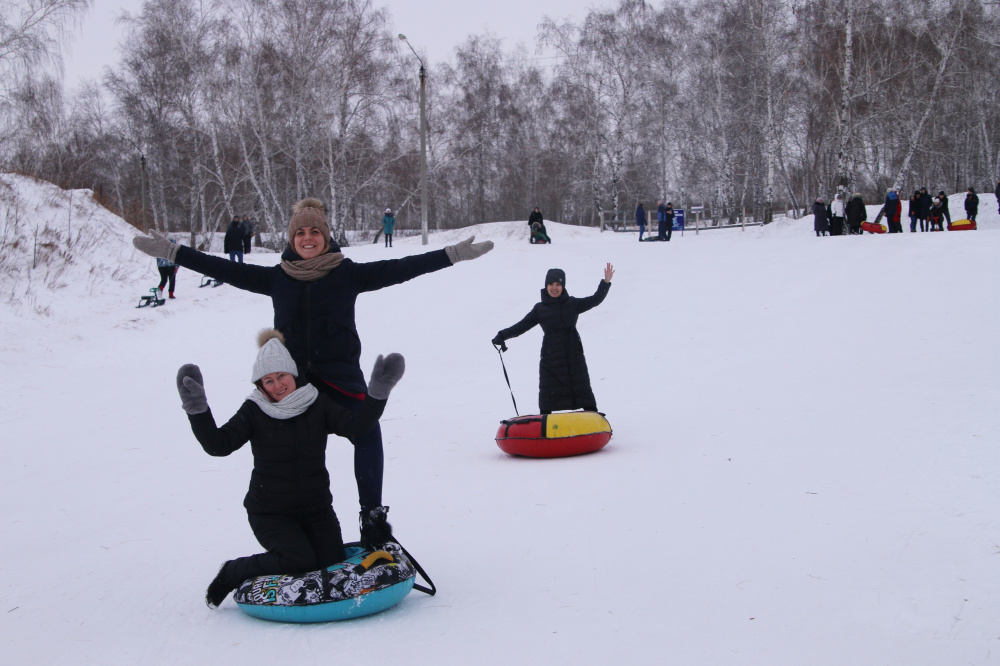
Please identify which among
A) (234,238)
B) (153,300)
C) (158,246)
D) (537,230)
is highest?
(234,238)

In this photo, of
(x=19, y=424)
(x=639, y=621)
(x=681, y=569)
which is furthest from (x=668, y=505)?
(x=19, y=424)

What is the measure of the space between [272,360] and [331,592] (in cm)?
99

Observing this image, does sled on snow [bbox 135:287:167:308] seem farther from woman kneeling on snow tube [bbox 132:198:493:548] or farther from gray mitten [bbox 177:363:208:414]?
gray mitten [bbox 177:363:208:414]

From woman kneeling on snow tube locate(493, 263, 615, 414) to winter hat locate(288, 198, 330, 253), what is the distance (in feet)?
11.9

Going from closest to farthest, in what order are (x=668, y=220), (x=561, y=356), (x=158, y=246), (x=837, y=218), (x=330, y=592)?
(x=330, y=592) → (x=158, y=246) → (x=561, y=356) → (x=837, y=218) → (x=668, y=220)

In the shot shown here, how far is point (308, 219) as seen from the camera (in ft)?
12.1

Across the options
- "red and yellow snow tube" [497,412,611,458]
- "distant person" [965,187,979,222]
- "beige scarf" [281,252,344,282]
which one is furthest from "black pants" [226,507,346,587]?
"distant person" [965,187,979,222]

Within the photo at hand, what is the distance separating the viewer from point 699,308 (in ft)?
47.5

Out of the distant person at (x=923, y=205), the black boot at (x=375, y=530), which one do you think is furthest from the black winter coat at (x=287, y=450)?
the distant person at (x=923, y=205)

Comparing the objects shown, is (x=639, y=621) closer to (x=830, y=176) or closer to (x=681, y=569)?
(x=681, y=569)

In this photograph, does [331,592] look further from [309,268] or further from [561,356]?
[561,356]

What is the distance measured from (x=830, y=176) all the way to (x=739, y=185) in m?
8.45

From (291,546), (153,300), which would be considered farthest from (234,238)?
(291,546)

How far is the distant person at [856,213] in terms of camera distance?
1967 centimetres
